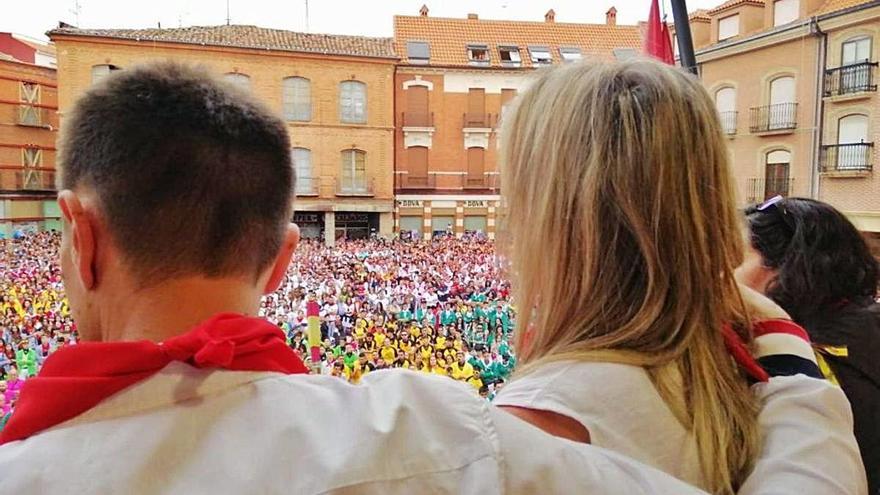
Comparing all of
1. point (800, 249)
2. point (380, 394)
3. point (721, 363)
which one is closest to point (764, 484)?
point (721, 363)

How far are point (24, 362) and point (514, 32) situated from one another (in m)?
3.52

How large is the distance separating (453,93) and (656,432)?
410cm

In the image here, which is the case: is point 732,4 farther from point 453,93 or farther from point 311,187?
point 311,187

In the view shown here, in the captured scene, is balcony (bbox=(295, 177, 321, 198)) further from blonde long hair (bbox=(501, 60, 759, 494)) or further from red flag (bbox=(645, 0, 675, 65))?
blonde long hair (bbox=(501, 60, 759, 494))

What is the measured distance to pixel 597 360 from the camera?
1.12ft

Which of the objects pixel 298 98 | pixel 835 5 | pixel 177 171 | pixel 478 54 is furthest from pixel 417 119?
pixel 177 171

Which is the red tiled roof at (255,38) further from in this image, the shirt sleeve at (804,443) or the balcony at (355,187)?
the shirt sleeve at (804,443)

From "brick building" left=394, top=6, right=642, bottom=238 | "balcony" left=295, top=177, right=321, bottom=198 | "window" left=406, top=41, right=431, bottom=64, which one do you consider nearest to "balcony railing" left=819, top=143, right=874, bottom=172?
"brick building" left=394, top=6, right=642, bottom=238

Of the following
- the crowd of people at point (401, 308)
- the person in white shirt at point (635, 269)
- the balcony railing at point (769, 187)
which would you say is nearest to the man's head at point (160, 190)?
the person in white shirt at point (635, 269)

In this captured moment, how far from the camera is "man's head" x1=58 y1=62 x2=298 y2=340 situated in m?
0.32

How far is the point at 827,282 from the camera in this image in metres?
0.70

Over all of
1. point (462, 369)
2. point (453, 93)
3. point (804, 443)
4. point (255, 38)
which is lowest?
point (462, 369)

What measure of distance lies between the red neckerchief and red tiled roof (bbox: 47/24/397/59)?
173 cm

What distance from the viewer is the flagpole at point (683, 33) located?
1.23m
